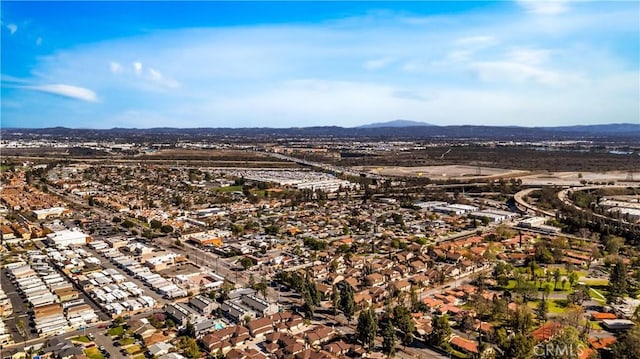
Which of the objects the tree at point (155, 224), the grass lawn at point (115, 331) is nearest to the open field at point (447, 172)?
the tree at point (155, 224)

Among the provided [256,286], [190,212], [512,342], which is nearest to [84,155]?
[190,212]

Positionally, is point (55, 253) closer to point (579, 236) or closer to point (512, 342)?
point (512, 342)

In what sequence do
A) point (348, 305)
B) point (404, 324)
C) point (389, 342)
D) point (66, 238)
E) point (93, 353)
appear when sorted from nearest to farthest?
point (389, 342) → point (93, 353) → point (404, 324) → point (348, 305) → point (66, 238)

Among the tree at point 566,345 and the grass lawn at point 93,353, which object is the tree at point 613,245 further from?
the grass lawn at point 93,353

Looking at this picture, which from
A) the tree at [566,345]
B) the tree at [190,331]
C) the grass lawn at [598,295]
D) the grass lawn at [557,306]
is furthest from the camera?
the grass lawn at [598,295]

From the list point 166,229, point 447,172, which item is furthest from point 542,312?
point 447,172

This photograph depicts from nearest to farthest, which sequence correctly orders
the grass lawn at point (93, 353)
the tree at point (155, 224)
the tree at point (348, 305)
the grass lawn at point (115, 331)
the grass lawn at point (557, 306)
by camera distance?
the grass lawn at point (93, 353) < the grass lawn at point (115, 331) < the tree at point (348, 305) < the grass lawn at point (557, 306) < the tree at point (155, 224)

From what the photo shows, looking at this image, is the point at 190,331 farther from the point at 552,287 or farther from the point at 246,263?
the point at 552,287
